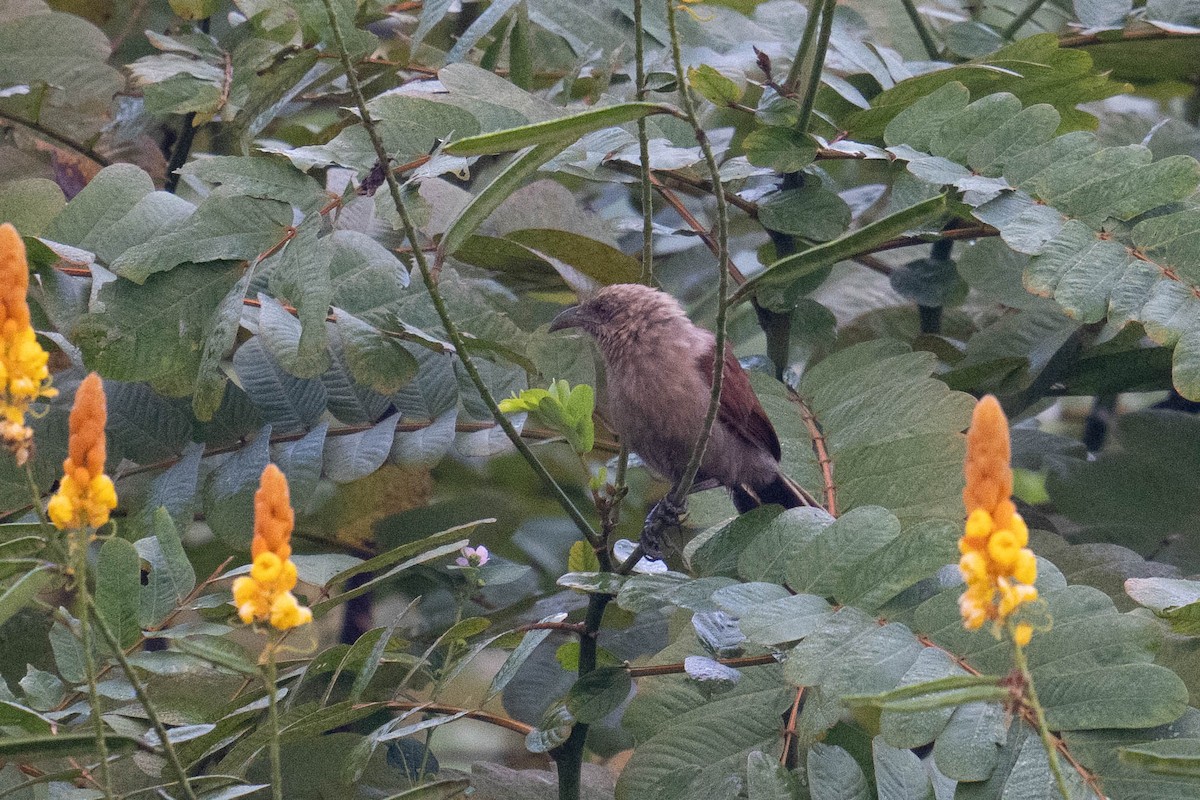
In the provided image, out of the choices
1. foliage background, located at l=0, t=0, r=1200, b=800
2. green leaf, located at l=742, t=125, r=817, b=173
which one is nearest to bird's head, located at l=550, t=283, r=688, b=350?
foliage background, located at l=0, t=0, r=1200, b=800

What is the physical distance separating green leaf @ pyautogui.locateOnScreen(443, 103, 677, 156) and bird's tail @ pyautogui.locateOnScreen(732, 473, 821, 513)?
1171 millimetres

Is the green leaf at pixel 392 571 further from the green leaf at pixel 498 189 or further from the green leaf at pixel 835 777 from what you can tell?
the green leaf at pixel 835 777

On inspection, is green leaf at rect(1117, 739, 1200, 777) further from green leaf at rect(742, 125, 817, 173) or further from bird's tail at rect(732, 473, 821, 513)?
green leaf at rect(742, 125, 817, 173)

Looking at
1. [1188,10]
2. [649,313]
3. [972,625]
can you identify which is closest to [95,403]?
[972,625]

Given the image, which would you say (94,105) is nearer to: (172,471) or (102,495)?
(172,471)

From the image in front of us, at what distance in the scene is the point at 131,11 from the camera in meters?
3.90

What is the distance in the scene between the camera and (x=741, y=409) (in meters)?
3.23

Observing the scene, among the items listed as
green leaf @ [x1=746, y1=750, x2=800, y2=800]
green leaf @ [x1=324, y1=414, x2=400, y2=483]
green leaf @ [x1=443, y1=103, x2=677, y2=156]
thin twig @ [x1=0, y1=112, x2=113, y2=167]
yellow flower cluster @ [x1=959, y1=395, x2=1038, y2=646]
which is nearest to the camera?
yellow flower cluster @ [x1=959, y1=395, x2=1038, y2=646]

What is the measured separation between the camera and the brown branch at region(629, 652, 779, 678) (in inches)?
81.9

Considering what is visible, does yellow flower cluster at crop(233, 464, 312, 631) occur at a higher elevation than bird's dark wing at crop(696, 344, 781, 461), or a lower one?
higher

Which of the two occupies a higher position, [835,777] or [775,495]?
[835,777]

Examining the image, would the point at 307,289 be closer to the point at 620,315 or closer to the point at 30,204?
the point at 30,204

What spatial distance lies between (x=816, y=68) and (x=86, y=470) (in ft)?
5.47

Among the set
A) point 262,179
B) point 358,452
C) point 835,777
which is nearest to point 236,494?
point 358,452
